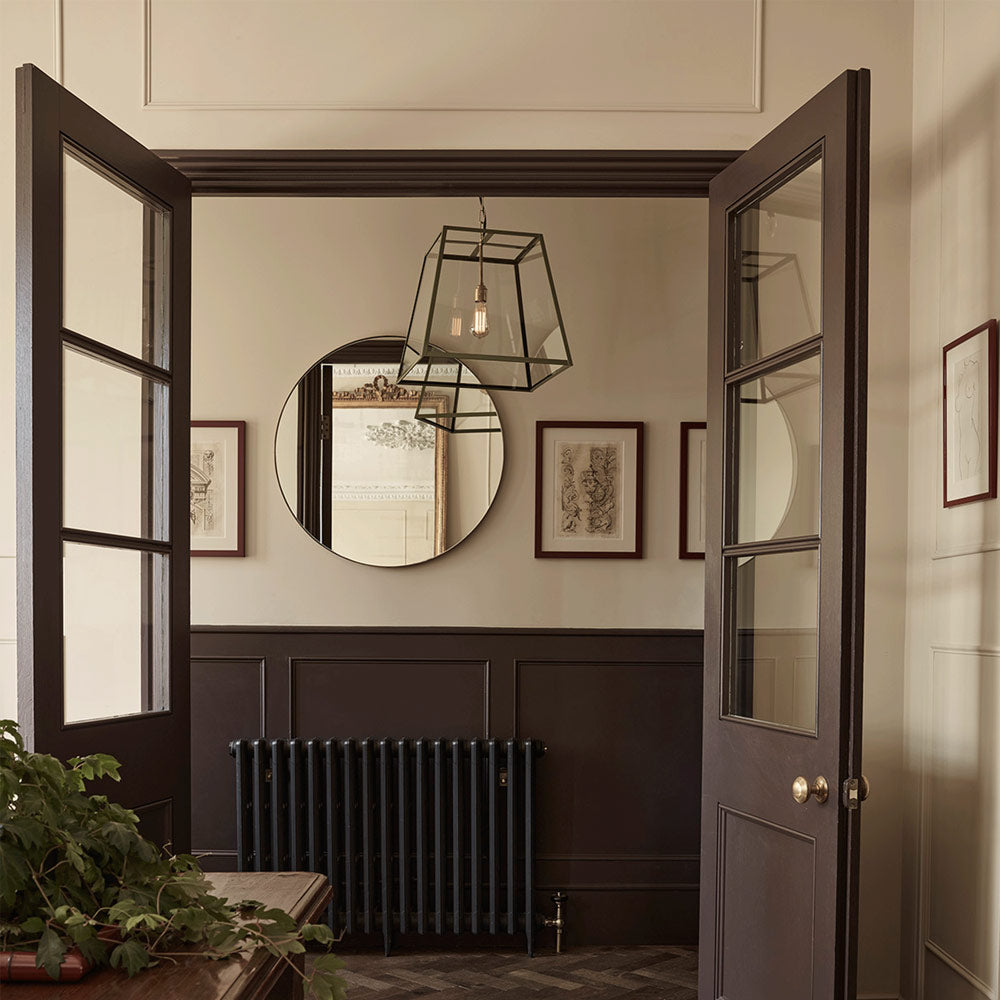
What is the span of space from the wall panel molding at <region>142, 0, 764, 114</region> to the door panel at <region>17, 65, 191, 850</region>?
0.37m

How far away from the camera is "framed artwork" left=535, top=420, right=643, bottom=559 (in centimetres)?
464

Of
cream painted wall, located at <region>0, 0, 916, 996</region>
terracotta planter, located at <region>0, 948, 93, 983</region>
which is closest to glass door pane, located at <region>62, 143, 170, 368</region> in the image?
cream painted wall, located at <region>0, 0, 916, 996</region>

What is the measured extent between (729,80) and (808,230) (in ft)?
2.36

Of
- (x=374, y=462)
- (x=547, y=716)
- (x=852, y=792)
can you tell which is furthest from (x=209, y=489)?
(x=852, y=792)

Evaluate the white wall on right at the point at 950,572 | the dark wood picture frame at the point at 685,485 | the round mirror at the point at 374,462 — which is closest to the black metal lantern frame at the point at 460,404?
the round mirror at the point at 374,462

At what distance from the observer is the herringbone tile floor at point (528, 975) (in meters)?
3.98

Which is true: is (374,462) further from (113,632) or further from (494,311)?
(113,632)

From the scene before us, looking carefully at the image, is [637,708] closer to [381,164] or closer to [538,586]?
[538,586]

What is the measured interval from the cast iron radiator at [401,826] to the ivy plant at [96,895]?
307 centimetres

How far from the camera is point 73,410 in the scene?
8.40 ft

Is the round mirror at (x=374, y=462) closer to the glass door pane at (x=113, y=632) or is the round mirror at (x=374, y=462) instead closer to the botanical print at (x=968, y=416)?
the glass door pane at (x=113, y=632)

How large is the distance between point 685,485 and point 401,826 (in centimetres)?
176

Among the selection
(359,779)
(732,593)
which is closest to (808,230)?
(732,593)

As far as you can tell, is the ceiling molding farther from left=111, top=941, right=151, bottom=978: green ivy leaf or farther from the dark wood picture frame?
left=111, top=941, right=151, bottom=978: green ivy leaf
